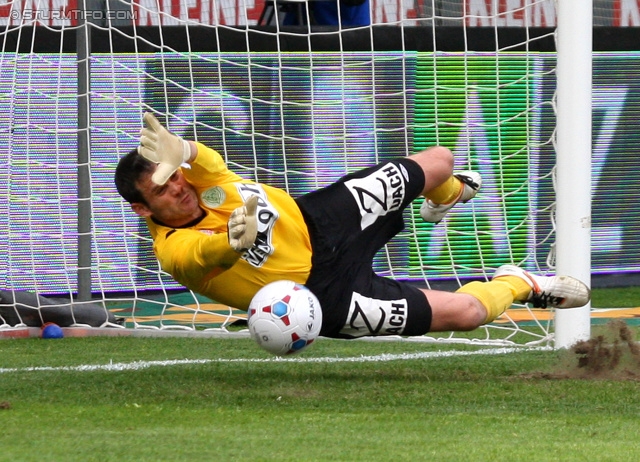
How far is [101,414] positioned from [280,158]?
5242 mm

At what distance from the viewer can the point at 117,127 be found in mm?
9227

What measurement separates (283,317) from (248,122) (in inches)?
209

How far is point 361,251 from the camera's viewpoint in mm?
5332

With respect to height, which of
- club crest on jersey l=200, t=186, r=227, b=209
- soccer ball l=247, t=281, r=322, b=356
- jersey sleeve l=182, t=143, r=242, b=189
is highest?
jersey sleeve l=182, t=143, r=242, b=189

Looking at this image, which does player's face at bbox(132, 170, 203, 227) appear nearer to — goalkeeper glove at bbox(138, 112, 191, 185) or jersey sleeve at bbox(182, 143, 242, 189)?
jersey sleeve at bbox(182, 143, 242, 189)

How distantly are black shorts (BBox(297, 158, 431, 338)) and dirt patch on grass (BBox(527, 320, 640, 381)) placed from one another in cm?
80

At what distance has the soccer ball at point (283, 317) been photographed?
4.63m

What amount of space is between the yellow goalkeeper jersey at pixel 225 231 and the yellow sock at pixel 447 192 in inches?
43.5

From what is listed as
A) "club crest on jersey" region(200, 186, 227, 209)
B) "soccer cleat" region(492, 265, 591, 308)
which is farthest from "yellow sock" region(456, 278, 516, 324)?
"club crest on jersey" region(200, 186, 227, 209)

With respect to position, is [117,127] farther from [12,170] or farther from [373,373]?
[373,373]

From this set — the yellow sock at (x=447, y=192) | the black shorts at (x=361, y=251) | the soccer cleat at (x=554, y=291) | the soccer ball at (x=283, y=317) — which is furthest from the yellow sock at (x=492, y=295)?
the soccer ball at (x=283, y=317)

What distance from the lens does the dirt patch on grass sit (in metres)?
5.34

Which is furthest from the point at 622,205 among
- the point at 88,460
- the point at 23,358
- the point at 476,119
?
the point at 88,460

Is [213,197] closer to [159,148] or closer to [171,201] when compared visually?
[171,201]
